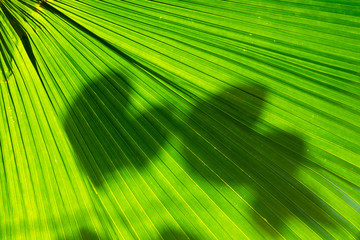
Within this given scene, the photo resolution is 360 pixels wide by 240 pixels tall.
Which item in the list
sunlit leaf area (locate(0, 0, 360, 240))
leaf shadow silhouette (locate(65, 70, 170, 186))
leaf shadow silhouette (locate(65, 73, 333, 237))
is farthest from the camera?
leaf shadow silhouette (locate(65, 70, 170, 186))

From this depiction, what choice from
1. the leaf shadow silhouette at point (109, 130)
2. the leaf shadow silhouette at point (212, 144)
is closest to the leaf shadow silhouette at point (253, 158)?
the leaf shadow silhouette at point (212, 144)

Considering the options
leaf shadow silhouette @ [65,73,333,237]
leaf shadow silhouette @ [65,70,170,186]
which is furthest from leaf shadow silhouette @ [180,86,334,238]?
leaf shadow silhouette @ [65,70,170,186]

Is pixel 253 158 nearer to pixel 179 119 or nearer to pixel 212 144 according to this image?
pixel 212 144

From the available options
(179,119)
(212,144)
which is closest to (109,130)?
(179,119)

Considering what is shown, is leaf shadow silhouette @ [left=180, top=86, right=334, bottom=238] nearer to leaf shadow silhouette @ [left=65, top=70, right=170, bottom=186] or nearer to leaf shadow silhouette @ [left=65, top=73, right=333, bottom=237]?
leaf shadow silhouette @ [left=65, top=73, right=333, bottom=237]

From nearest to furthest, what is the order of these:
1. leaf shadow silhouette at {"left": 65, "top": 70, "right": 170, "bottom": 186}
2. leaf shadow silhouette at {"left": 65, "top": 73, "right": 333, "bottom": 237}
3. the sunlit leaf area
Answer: the sunlit leaf area, leaf shadow silhouette at {"left": 65, "top": 73, "right": 333, "bottom": 237}, leaf shadow silhouette at {"left": 65, "top": 70, "right": 170, "bottom": 186}

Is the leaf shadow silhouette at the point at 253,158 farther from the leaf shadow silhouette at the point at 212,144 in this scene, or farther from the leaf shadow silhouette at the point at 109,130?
the leaf shadow silhouette at the point at 109,130

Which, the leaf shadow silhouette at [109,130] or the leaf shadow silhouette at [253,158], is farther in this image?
the leaf shadow silhouette at [109,130]

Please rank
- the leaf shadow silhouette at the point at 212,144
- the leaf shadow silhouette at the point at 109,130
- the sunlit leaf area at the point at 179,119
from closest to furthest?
the sunlit leaf area at the point at 179,119, the leaf shadow silhouette at the point at 212,144, the leaf shadow silhouette at the point at 109,130
